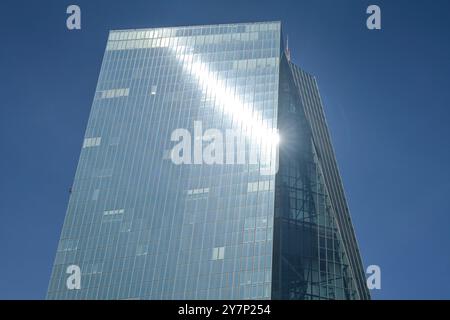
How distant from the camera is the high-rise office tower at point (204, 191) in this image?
509ft

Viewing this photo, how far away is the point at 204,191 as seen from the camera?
16625cm

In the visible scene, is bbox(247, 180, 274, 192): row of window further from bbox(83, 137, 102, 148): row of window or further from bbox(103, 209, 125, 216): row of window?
bbox(83, 137, 102, 148): row of window

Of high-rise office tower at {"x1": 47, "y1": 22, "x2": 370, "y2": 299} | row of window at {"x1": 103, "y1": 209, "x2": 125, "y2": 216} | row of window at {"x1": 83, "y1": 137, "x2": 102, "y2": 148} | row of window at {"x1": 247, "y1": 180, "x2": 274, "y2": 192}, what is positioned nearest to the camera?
high-rise office tower at {"x1": 47, "y1": 22, "x2": 370, "y2": 299}

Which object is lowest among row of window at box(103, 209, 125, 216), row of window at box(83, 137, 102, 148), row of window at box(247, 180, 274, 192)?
row of window at box(103, 209, 125, 216)

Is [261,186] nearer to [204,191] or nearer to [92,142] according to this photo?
[204,191]

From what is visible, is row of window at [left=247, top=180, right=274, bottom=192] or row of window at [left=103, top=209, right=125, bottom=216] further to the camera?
row of window at [left=103, top=209, right=125, bottom=216]

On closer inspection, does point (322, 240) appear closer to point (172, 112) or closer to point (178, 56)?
point (172, 112)

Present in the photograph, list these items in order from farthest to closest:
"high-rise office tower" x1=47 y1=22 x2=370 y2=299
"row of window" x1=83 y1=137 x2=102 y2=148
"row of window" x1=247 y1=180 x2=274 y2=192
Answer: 1. "row of window" x1=83 y1=137 x2=102 y2=148
2. "row of window" x1=247 y1=180 x2=274 y2=192
3. "high-rise office tower" x1=47 y1=22 x2=370 y2=299

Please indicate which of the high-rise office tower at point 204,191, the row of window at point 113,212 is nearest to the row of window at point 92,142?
the high-rise office tower at point 204,191

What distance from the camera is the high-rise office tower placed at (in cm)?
15525

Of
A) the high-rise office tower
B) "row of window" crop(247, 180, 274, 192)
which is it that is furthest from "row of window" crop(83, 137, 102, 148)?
"row of window" crop(247, 180, 274, 192)

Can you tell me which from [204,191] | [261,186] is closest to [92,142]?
[204,191]

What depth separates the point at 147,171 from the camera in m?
172
